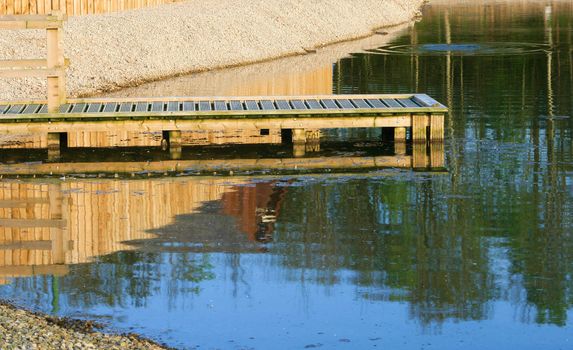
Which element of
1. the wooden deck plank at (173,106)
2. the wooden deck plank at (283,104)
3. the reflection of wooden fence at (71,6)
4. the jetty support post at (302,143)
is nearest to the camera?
the jetty support post at (302,143)

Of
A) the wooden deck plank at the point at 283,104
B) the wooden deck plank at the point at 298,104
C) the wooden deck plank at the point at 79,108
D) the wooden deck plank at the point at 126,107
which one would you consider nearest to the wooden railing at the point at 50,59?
the wooden deck plank at the point at 79,108

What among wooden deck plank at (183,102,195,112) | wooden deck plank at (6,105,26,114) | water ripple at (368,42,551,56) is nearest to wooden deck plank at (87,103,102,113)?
wooden deck plank at (6,105,26,114)

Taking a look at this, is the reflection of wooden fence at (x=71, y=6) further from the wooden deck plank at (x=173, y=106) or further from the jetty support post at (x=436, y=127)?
the jetty support post at (x=436, y=127)

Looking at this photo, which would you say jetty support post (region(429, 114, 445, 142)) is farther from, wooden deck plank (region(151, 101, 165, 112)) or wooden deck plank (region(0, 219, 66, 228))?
wooden deck plank (region(0, 219, 66, 228))

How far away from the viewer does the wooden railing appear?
19938mm

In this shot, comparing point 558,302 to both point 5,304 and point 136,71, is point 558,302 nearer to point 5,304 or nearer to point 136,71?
point 5,304

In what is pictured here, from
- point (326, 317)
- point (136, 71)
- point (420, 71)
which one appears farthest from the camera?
point (420, 71)

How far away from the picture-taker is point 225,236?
47.9ft

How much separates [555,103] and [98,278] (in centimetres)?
1583

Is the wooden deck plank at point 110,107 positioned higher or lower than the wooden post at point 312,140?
higher

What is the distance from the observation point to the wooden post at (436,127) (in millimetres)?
20359

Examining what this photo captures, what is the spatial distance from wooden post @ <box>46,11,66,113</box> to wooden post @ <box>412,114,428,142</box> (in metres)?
5.62

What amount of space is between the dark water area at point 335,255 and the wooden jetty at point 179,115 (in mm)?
923

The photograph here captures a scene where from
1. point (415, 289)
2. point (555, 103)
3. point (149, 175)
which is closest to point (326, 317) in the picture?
point (415, 289)
